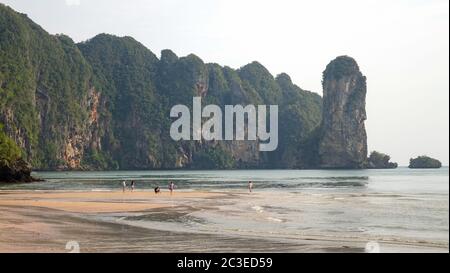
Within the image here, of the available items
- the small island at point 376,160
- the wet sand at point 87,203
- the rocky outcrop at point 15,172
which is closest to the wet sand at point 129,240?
the wet sand at point 87,203

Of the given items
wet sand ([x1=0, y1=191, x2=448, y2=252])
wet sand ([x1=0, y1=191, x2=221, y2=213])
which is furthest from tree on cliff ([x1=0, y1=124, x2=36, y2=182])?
wet sand ([x1=0, y1=191, x2=448, y2=252])

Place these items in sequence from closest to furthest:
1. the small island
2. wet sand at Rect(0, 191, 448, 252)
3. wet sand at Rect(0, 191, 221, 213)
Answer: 1. wet sand at Rect(0, 191, 448, 252)
2. wet sand at Rect(0, 191, 221, 213)
3. the small island

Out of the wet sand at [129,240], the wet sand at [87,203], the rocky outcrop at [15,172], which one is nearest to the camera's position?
the wet sand at [129,240]

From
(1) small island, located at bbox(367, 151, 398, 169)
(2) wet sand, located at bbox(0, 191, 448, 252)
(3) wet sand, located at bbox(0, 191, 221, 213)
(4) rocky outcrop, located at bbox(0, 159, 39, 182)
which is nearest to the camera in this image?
(2) wet sand, located at bbox(0, 191, 448, 252)

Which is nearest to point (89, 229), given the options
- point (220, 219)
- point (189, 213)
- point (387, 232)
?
point (220, 219)

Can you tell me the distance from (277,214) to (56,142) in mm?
167655

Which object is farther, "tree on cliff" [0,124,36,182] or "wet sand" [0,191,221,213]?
"tree on cliff" [0,124,36,182]

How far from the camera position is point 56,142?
181875mm

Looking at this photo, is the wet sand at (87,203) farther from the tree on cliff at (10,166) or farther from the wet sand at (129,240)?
the tree on cliff at (10,166)

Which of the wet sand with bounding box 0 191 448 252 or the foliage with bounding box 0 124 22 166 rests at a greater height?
the foliage with bounding box 0 124 22 166

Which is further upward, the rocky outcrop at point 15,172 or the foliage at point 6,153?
the foliage at point 6,153

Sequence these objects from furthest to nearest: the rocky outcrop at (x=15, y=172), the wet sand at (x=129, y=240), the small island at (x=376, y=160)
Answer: the small island at (x=376, y=160), the rocky outcrop at (x=15, y=172), the wet sand at (x=129, y=240)

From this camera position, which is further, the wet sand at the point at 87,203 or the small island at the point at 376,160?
the small island at the point at 376,160

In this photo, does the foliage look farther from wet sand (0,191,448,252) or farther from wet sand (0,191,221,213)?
wet sand (0,191,448,252)
